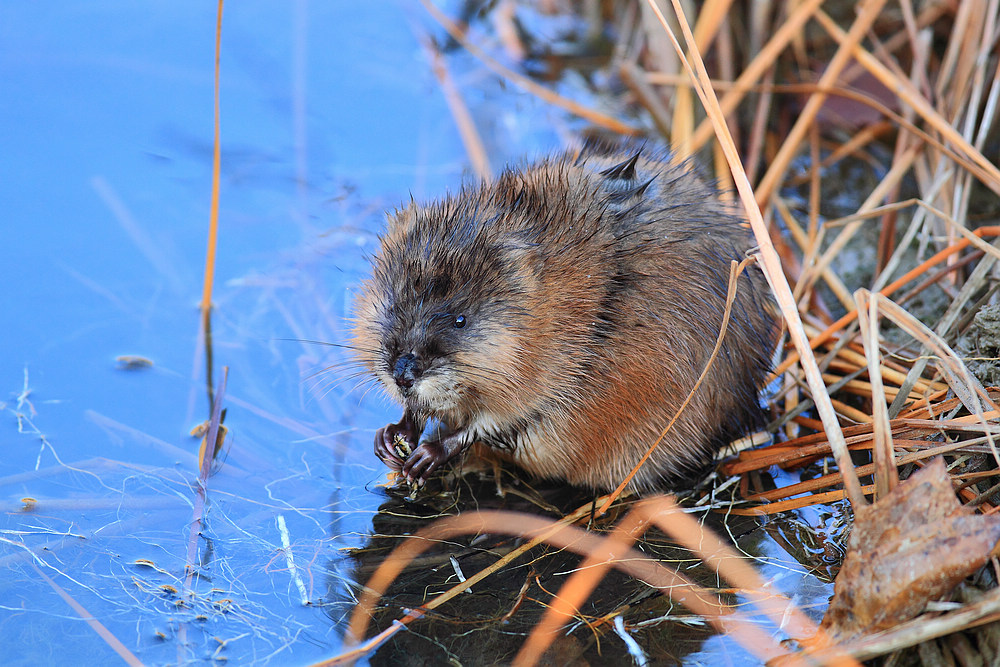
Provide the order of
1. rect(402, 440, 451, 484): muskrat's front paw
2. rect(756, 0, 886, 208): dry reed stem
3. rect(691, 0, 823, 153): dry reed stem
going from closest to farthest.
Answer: rect(402, 440, 451, 484): muskrat's front paw → rect(756, 0, 886, 208): dry reed stem → rect(691, 0, 823, 153): dry reed stem

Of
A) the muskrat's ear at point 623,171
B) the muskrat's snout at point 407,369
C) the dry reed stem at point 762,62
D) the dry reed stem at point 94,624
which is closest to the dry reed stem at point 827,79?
the dry reed stem at point 762,62

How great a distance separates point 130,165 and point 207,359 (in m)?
1.36

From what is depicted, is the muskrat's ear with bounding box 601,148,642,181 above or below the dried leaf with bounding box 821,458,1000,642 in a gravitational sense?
above

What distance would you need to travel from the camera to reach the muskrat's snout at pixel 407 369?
9.45ft

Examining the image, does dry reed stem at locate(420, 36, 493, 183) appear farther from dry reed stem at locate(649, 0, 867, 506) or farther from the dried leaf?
the dried leaf

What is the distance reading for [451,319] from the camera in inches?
116

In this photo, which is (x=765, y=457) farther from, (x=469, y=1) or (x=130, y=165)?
(x=469, y=1)

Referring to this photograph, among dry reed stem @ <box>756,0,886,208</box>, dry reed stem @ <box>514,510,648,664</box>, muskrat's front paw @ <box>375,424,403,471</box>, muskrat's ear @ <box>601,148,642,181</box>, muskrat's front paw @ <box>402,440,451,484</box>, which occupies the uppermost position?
dry reed stem @ <box>756,0,886,208</box>

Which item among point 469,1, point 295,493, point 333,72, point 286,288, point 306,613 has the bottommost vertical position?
point 306,613

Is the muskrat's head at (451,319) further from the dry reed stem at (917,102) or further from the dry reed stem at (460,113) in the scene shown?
the dry reed stem at (917,102)

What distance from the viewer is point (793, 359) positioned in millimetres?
3670

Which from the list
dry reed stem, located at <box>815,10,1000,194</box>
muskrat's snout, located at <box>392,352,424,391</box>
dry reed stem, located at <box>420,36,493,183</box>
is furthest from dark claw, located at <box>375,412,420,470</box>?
dry reed stem, located at <box>815,10,1000,194</box>

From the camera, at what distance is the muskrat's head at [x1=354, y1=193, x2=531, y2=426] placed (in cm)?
292

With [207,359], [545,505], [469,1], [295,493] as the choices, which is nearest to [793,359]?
[545,505]
